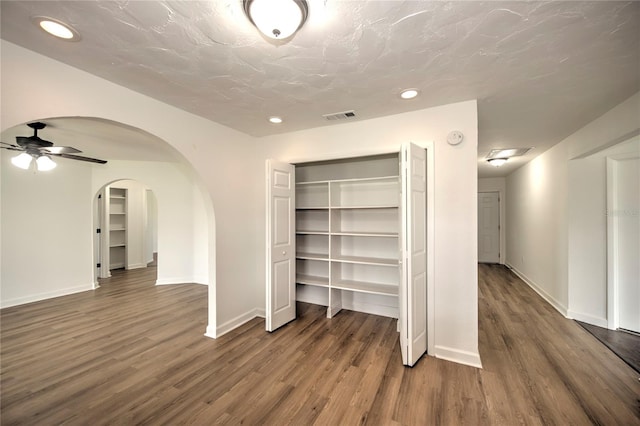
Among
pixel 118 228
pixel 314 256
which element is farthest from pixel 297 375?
pixel 118 228

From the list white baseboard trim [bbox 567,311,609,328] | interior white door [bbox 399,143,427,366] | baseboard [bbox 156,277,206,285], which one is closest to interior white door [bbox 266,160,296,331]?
interior white door [bbox 399,143,427,366]

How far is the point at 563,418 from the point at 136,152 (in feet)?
20.4

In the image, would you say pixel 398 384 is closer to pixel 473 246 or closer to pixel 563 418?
pixel 563 418

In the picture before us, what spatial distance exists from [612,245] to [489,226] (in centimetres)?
435

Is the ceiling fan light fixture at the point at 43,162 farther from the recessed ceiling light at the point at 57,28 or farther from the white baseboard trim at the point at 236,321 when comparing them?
the white baseboard trim at the point at 236,321

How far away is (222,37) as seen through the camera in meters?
1.54

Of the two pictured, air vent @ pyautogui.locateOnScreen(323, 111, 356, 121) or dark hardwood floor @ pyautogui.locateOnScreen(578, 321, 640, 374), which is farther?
air vent @ pyautogui.locateOnScreen(323, 111, 356, 121)

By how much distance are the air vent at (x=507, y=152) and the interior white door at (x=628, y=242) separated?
1287 mm

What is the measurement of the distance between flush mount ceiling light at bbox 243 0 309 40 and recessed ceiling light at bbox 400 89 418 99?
125 centimetres

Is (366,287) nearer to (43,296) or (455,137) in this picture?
Result: (455,137)

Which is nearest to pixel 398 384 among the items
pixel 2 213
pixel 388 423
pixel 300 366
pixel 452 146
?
pixel 388 423

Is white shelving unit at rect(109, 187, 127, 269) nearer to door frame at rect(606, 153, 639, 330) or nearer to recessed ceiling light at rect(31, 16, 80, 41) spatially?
recessed ceiling light at rect(31, 16, 80, 41)

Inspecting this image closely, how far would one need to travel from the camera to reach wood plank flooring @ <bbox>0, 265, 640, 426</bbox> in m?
1.83

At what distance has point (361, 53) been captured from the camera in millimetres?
1710
